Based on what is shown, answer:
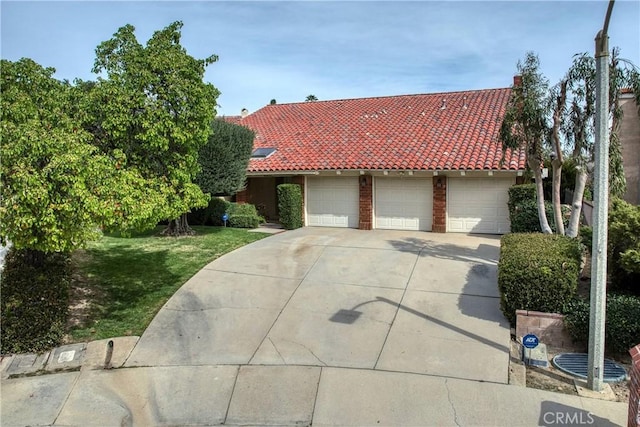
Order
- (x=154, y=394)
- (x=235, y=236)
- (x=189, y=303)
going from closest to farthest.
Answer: (x=154, y=394), (x=189, y=303), (x=235, y=236)

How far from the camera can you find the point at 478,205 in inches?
609

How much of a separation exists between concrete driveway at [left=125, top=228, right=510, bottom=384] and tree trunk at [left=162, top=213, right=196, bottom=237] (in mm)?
3496

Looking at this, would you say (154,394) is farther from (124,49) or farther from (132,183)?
(124,49)

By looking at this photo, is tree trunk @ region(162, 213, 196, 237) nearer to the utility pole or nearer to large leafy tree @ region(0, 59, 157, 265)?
large leafy tree @ region(0, 59, 157, 265)

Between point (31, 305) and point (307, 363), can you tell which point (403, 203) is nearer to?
point (307, 363)

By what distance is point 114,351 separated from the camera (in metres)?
7.21

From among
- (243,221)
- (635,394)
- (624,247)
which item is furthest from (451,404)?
(243,221)

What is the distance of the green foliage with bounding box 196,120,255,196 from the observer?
1504 centimetres

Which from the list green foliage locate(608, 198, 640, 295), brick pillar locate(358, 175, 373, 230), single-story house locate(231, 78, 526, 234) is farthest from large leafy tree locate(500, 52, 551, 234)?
brick pillar locate(358, 175, 373, 230)

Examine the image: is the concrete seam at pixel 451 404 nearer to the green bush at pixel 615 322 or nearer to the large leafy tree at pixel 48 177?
the green bush at pixel 615 322

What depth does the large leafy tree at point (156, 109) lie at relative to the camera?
314 inches

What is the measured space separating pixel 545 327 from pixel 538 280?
755 millimetres

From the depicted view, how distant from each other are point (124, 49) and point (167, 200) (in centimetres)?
303

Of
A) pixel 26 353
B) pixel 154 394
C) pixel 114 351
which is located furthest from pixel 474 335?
pixel 26 353
